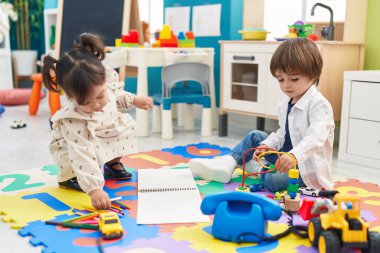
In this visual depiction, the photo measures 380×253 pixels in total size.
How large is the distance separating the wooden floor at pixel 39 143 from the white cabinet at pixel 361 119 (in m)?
0.05

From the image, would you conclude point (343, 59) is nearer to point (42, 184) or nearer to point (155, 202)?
point (155, 202)

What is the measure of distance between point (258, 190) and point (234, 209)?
1.40ft

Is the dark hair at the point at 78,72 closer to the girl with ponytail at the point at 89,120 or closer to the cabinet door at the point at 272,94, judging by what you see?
the girl with ponytail at the point at 89,120

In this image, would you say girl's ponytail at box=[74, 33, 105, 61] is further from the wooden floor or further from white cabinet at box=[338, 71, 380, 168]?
white cabinet at box=[338, 71, 380, 168]

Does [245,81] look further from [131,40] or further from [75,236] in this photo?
[75,236]

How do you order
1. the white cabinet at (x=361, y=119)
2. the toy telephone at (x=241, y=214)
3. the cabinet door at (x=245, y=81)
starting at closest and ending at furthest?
the toy telephone at (x=241, y=214)
the white cabinet at (x=361, y=119)
the cabinet door at (x=245, y=81)

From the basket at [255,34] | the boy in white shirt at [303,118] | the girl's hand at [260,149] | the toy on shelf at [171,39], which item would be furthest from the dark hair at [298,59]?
the toy on shelf at [171,39]

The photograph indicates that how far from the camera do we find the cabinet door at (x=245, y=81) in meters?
2.36

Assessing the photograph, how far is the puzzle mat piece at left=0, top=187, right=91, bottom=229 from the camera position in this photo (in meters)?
1.28

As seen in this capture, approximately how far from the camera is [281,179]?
1487 millimetres

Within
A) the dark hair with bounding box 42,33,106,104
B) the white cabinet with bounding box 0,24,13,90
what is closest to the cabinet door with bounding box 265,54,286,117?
the dark hair with bounding box 42,33,106,104

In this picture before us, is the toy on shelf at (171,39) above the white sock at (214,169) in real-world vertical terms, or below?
above

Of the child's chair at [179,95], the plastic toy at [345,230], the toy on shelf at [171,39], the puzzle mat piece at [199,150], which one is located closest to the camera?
the plastic toy at [345,230]

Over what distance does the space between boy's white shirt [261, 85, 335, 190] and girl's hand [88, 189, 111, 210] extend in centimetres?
58
